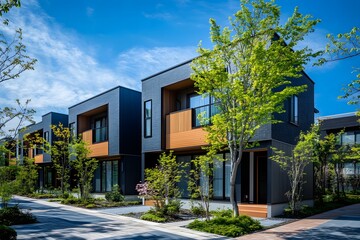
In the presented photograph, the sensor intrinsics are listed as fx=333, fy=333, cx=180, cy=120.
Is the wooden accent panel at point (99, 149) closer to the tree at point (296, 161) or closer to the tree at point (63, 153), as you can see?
the tree at point (63, 153)

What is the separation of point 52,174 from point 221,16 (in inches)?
1167

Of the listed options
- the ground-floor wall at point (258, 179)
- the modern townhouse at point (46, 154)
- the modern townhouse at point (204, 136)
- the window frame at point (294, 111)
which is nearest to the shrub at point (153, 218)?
the ground-floor wall at point (258, 179)

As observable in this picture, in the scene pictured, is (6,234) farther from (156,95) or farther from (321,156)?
(321,156)

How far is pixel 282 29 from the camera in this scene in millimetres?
11234

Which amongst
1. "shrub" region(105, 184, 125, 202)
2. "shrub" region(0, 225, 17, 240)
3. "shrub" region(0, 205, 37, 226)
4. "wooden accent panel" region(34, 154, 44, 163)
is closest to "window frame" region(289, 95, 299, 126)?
"shrub" region(105, 184, 125, 202)

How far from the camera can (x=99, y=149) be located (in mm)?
23594

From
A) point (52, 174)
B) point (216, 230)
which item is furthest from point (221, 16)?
point (52, 174)

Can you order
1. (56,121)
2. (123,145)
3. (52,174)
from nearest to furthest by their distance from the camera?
1. (123,145)
2. (56,121)
3. (52,174)

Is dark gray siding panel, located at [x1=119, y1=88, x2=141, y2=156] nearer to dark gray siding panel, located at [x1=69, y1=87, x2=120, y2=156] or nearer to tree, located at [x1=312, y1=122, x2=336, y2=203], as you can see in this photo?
dark gray siding panel, located at [x1=69, y1=87, x2=120, y2=156]

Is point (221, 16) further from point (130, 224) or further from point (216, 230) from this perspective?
point (130, 224)

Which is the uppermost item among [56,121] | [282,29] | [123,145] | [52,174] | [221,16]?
[221,16]

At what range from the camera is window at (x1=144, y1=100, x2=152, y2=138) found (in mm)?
19656

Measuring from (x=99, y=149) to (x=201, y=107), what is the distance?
32.9 ft

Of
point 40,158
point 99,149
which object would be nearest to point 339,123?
point 99,149
